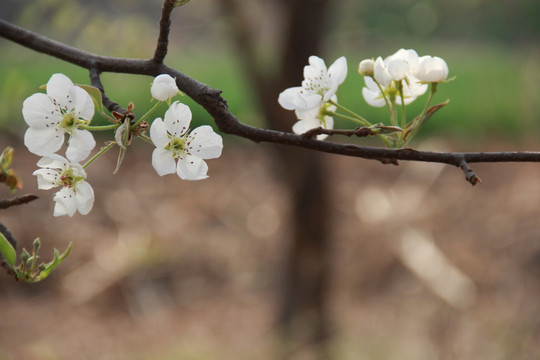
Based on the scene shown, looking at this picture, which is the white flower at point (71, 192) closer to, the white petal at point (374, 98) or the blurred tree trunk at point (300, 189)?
the white petal at point (374, 98)

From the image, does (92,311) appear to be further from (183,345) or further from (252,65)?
(252,65)

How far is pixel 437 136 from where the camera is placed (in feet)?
13.8

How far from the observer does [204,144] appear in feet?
1.77

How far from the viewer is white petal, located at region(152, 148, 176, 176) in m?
0.52

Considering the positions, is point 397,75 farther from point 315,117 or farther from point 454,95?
point 454,95

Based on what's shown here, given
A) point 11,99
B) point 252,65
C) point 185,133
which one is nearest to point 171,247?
point 252,65

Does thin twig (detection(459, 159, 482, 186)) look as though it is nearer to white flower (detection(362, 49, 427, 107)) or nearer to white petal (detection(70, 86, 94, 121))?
white flower (detection(362, 49, 427, 107))

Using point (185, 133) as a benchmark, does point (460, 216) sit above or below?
below

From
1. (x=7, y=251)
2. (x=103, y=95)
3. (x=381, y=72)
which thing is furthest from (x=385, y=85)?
(x=7, y=251)

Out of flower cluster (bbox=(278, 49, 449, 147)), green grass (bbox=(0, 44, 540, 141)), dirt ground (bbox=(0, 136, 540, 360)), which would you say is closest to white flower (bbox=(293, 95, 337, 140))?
flower cluster (bbox=(278, 49, 449, 147))

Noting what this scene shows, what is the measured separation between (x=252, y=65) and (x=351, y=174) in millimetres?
2044

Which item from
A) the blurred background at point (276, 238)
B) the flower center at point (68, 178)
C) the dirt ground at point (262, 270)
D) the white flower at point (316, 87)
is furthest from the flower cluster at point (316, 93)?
the dirt ground at point (262, 270)

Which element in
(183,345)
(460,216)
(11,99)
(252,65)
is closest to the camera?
(11,99)

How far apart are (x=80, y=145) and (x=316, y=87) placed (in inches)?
9.5
